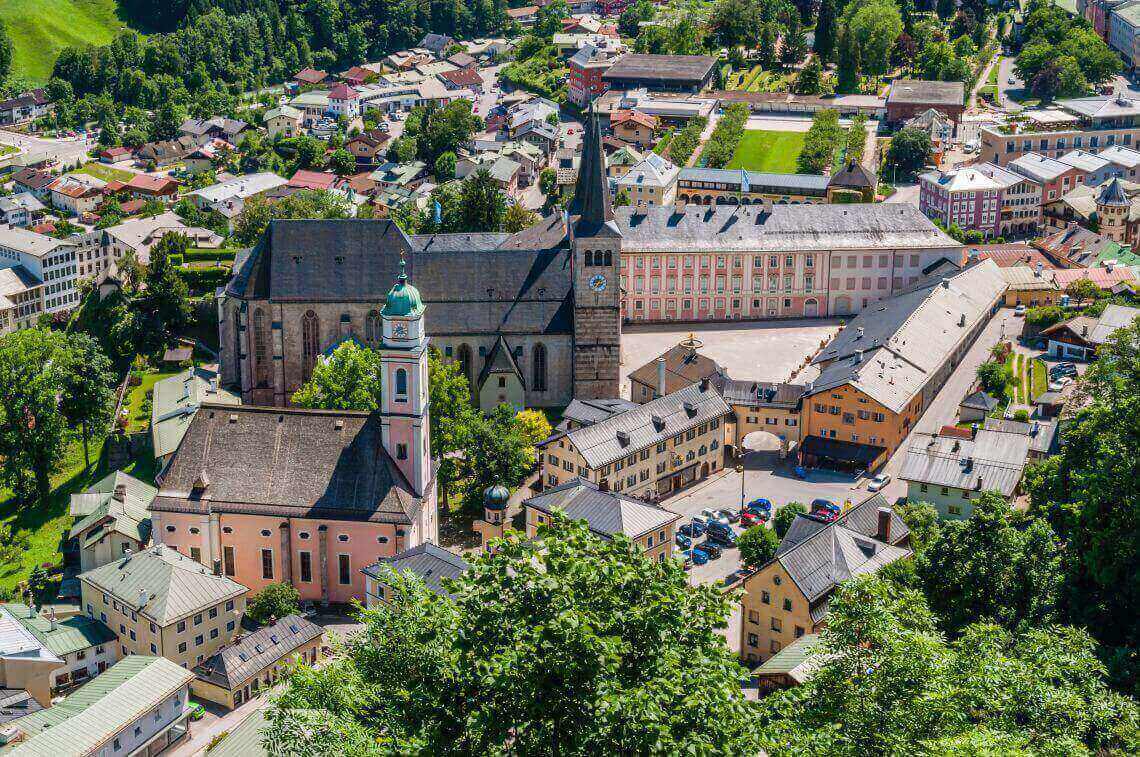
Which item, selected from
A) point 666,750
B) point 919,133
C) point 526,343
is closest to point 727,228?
point 526,343

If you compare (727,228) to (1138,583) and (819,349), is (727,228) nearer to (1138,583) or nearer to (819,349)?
(819,349)

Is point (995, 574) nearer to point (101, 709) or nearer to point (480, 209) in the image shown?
point (101, 709)

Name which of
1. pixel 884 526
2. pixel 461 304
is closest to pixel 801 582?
pixel 884 526

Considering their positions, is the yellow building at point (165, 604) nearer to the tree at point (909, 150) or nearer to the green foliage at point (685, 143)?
the green foliage at point (685, 143)

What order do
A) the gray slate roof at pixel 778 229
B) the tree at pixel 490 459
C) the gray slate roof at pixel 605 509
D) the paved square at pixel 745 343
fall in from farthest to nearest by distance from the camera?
the gray slate roof at pixel 778 229 < the paved square at pixel 745 343 < the tree at pixel 490 459 < the gray slate roof at pixel 605 509

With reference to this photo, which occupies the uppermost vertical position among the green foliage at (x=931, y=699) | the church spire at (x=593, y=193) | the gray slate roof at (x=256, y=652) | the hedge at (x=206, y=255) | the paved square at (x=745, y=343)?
the church spire at (x=593, y=193)

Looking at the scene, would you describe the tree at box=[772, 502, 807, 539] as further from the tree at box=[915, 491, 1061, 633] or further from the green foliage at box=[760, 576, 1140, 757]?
the green foliage at box=[760, 576, 1140, 757]

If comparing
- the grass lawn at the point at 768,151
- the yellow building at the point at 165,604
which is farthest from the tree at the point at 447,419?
the grass lawn at the point at 768,151
